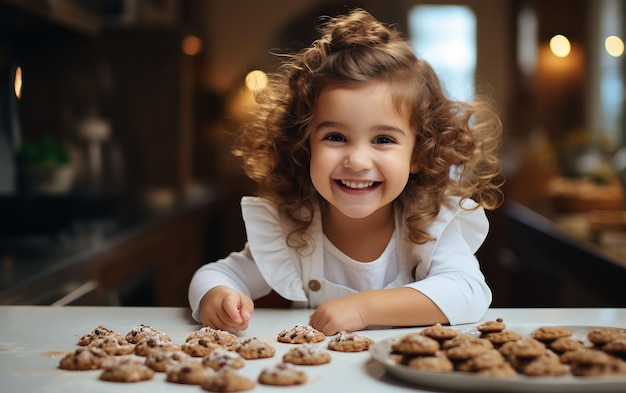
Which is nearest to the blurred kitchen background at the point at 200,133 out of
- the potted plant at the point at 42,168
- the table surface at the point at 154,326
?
the potted plant at the point at 42,168

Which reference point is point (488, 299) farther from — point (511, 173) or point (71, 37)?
point (511, 173)

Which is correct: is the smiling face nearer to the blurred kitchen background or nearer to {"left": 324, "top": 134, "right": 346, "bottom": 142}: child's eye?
{"left": 324, "top": 134, "right": 346, "bottom": 142}: child's eye

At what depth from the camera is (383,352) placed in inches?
33.4

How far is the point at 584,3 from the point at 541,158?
165 centimetres

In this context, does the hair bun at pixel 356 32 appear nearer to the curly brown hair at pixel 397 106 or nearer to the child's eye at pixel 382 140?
the curly brown hair at pixel 397 106

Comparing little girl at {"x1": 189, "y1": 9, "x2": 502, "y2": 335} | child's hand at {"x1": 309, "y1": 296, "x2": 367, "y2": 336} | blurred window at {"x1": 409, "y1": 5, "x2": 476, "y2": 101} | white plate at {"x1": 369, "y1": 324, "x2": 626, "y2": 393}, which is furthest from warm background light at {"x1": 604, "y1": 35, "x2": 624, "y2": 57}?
blurred window at {"x1": 409, "y1": 5, "x2": 476, "y2": 101}

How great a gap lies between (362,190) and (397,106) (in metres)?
0.15

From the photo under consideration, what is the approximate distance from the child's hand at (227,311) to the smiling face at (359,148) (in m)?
0.22

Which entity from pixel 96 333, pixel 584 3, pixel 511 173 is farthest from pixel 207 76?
pixel 96 333

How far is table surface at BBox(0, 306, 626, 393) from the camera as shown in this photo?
791mm

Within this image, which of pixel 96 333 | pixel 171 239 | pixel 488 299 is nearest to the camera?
pixel 96 333

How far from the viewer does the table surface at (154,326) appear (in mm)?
791

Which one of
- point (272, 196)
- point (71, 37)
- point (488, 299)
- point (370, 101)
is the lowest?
point (488, 299)

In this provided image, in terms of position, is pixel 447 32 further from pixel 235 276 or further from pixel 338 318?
pixel 338 318
